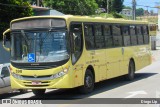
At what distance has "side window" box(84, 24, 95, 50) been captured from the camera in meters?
14.9

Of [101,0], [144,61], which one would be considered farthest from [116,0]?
[144,61]

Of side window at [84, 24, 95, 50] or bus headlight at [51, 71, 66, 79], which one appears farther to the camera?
side window at [84, 24, 95, 50]

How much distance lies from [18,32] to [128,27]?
7.12m

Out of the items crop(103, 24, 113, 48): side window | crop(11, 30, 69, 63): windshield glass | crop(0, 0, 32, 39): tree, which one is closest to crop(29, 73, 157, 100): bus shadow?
crop(11, 30, 69, 63): windshield glass

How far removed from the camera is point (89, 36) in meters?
15.1

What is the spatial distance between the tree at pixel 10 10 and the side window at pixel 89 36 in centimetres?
1526

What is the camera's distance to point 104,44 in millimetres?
16516

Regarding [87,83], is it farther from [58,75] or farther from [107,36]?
[107,36]

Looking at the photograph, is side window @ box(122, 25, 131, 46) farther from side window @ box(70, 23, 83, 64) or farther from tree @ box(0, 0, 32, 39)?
tree @ box(0, 0, 32, 39)

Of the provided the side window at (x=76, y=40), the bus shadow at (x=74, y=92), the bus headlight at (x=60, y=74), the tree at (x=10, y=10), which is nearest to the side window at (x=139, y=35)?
the bus shadow at (x=74, y=92)

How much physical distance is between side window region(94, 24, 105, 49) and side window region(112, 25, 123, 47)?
146 centimetres

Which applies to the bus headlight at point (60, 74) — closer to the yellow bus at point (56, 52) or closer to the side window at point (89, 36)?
the yellow bus at point (56, 52)

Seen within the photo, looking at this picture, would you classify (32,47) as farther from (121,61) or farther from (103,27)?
(121,61)

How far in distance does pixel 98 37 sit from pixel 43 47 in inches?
124
